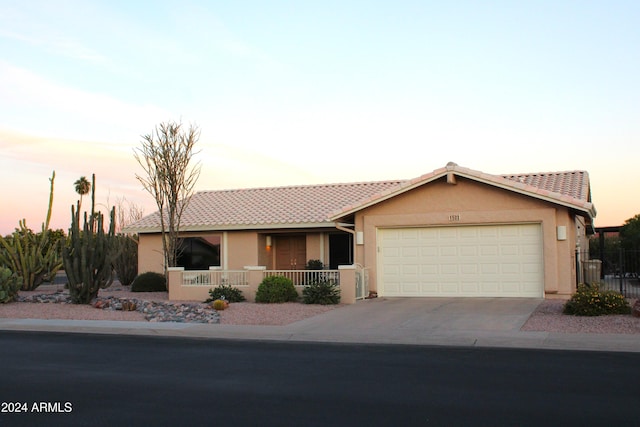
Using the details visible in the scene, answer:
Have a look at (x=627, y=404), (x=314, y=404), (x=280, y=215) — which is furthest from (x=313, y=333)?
(x=280, y=215)

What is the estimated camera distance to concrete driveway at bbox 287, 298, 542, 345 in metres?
14.6

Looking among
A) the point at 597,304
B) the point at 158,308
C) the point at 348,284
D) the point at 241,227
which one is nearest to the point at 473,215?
the point at 348,284

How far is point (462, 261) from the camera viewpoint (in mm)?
22484

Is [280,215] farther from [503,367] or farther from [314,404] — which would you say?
[314,404]

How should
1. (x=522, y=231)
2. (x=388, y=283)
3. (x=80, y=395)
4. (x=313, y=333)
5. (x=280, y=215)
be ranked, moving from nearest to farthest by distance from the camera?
(x=80, y=395) < (x=313, y=333) < (x=522, y=231) < (x=388, y=283) < (x=280, y=215)

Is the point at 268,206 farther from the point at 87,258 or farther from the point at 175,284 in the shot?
the point at 87,258

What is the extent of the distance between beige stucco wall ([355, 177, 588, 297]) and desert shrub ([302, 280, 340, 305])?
7.05 ft

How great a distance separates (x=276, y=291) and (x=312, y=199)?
30.8ft

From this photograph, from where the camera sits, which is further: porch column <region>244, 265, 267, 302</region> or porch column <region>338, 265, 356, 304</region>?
porch column <region>244, 265, 267, 302</region>

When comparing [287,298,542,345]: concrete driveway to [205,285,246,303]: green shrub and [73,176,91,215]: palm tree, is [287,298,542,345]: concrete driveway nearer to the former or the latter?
[205,285,246,303]: green shrub

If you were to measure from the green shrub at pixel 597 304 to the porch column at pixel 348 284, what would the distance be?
675 centimetres

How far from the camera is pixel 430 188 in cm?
2298


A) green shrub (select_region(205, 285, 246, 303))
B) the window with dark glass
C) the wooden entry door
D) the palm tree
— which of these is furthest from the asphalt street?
the palm tree

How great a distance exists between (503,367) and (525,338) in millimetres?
3138
